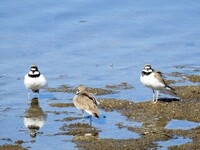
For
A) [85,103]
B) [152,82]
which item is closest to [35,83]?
[85,103]

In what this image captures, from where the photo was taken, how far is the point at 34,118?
17.7 m

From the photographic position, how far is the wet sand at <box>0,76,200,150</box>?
15.2m

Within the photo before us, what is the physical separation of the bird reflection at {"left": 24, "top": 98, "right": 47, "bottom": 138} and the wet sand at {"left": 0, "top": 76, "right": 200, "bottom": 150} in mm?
542

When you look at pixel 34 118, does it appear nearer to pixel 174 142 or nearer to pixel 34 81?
pixel 34 81

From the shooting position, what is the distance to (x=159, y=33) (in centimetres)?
2797

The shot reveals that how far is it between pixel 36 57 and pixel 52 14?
6.23 m

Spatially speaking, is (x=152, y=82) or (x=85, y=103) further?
(x=152, y=82)

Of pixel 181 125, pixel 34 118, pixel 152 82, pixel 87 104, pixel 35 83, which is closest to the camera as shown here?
pixel 181 125

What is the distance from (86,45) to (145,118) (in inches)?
356

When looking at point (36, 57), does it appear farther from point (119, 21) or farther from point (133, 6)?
point (133, 6)

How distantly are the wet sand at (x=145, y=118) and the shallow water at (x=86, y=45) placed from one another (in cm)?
41

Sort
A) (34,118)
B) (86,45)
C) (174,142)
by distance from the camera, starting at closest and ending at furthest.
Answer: (174,142)
(34,118)
(86,45)

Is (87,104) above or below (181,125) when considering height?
above

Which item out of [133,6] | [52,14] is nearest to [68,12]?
[52,14]
